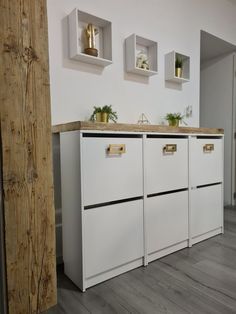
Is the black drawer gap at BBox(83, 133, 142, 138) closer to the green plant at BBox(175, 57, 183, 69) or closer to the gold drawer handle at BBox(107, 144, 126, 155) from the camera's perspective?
the gold drawer handle at BBox(107, 144, 126, 155)

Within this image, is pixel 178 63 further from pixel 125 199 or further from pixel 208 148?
pixel 125 199

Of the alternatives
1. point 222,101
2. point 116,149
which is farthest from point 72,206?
point 222,101

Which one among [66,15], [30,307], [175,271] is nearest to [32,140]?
[30,307]

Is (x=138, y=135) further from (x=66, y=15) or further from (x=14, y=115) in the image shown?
(x=66, y=15)

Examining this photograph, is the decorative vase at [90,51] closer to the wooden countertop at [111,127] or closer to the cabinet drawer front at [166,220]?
the wooden countertop at [111,127]

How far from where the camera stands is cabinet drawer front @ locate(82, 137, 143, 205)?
1.44 m

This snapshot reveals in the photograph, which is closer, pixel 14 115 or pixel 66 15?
pixel 14 115

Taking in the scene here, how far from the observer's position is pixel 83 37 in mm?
1932

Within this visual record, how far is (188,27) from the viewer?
107 inches

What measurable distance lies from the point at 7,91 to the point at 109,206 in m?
0.89

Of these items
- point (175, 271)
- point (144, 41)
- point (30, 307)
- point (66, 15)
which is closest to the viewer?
point (30, 307)

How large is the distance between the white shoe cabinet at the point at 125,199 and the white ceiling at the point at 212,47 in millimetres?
1710

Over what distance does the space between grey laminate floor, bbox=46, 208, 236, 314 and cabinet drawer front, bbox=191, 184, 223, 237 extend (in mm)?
279

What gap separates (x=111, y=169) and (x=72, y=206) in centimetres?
34
